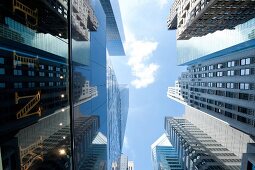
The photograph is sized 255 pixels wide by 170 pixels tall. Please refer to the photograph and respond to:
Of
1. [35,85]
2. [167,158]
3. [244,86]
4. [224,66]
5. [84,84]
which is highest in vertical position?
[224,66]

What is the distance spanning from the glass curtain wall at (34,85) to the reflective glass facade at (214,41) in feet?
190

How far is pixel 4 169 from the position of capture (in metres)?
11.3

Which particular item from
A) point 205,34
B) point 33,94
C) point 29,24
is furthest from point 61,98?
point 205,34

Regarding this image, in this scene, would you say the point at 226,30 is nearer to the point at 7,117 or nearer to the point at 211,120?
the point at 211,120

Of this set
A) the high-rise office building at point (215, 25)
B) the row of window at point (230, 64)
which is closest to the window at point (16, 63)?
the high-rise office building at point (215, 25)

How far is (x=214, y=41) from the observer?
293 feet

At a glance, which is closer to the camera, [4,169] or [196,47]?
[4,169]

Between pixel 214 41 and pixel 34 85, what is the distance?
273 ft

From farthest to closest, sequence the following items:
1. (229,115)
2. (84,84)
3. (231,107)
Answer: (229,115)
(231,107)
(84,84)

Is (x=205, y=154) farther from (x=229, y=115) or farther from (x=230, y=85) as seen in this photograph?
(x=230, y=85)

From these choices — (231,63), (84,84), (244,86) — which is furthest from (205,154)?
(84,84)

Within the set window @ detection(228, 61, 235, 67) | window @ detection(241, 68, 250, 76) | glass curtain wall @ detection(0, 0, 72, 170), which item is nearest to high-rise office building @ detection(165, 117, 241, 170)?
window @ detection(228, 61, 235, 67)

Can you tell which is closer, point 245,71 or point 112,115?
point 245,71

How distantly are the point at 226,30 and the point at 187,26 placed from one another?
1257 cm
